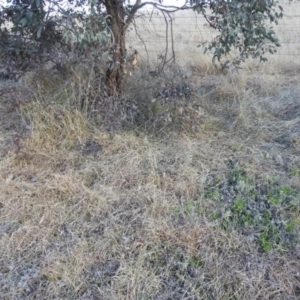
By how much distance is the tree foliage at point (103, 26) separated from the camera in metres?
2.77

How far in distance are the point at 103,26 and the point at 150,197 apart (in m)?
1.41

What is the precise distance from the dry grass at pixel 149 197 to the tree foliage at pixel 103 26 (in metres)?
0.45

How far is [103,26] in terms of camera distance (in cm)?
300

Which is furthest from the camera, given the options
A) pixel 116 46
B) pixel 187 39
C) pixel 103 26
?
pixel 187 39

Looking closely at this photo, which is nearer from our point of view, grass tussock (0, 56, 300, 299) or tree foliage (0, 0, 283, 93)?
grass tussock (0, 56, 300, 299)

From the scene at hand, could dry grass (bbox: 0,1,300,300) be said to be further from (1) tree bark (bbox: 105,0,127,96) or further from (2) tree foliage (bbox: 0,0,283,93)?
(2) tree foliage (bbox: 0,0,283,93)

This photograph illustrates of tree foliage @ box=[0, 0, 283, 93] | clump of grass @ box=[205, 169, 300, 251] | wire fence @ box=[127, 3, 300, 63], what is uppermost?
tree foliage @ box=[0, 0, 283, 93]

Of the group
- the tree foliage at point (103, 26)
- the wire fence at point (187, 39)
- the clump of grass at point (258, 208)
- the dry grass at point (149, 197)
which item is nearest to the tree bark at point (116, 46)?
the tree foliage at point (103, 26)

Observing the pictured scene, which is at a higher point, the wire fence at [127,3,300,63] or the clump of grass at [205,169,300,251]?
the wire fence at [127,3,300,63]

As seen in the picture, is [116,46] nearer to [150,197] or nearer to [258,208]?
[150,197]

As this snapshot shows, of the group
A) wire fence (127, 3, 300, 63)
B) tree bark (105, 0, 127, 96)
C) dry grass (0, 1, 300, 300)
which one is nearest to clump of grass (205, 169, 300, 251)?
dry grass (0, 1, 300, 300)

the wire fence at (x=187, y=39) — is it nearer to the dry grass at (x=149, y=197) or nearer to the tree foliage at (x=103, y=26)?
the tree foliage at (x=103, y=26)

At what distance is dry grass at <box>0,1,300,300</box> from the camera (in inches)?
82.2

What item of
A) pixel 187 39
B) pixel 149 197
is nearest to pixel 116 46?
pixel 149 197
